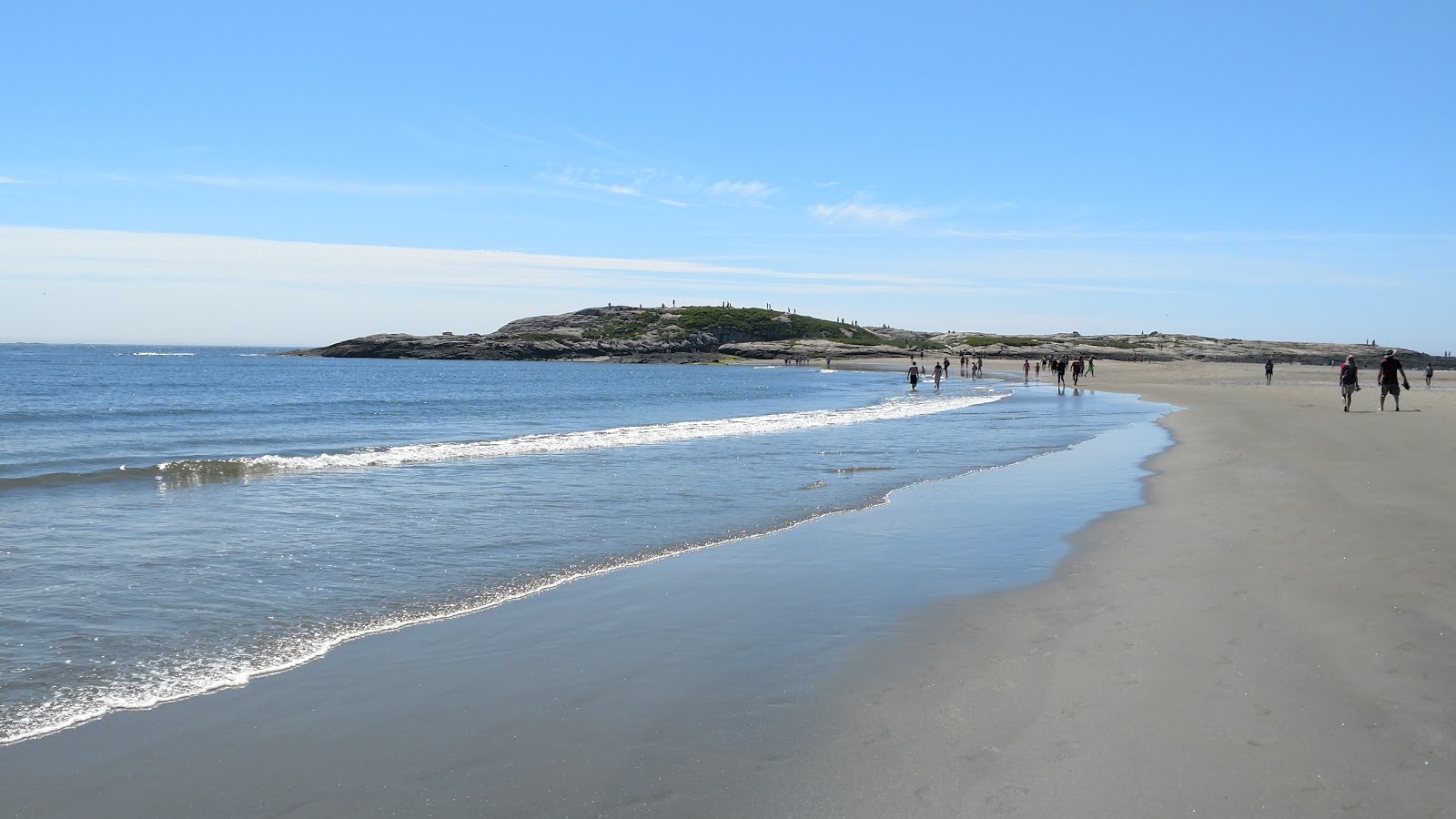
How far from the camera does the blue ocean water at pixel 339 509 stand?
7438 mm

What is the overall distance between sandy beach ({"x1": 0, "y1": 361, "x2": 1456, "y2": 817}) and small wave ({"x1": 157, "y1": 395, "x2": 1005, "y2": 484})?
12.9 meters

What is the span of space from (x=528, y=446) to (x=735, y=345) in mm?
131179

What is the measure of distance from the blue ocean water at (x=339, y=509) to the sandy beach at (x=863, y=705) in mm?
894

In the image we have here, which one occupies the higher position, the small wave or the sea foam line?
the sea foam line

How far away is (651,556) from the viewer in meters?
10.6

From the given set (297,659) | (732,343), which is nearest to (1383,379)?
(297,659)

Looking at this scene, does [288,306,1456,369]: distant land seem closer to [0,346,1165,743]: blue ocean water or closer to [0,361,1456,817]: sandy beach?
[0,346,1165,743]: blue ocean water

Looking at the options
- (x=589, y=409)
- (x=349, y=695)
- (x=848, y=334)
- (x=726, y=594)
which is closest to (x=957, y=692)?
(x=726, y=594)

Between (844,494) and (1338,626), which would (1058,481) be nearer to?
(844,494)

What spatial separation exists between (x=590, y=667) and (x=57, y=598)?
18.3 feet

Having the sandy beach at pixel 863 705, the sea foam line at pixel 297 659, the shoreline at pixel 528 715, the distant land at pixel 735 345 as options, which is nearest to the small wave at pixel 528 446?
the sea foam line at pixel 297 659

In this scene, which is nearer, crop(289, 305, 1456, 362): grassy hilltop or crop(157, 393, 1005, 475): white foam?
crop(157, 393, 1005, 475): white foam

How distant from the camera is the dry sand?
457cm

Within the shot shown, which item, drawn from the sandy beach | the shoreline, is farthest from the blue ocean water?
the sandy beach
